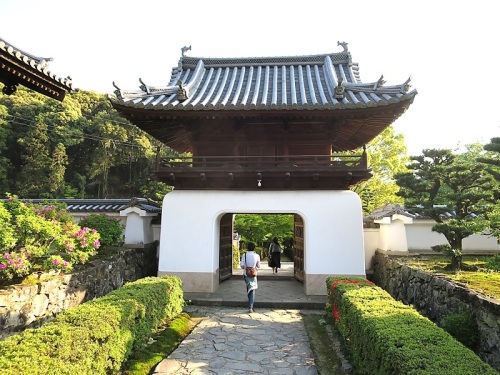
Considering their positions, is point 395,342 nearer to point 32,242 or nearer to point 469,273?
point 469,273

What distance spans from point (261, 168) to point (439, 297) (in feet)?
19.1

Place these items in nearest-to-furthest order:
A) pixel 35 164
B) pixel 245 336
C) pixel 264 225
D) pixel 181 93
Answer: pixel 245 336
pixel 181 93
pixel 264 225
pixel 35 164

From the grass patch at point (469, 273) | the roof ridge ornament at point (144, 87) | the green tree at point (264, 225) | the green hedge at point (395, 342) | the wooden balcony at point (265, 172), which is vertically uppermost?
the roof ridge ornament at point (144, 87)

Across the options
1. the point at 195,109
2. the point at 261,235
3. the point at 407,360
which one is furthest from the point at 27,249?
the point at 261,235

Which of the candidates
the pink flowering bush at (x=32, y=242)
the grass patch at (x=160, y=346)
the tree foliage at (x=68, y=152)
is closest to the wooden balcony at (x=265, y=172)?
the pink flowering bush at (x=32, y=242)

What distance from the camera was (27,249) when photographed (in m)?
6.54

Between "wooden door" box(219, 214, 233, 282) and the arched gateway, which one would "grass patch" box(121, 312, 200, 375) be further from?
"wooden door" box(219, 214, 233, 282)

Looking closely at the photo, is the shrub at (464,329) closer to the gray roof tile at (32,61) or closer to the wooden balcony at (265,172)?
the wooden balcony at (265,172)

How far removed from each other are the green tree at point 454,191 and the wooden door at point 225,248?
6510mm

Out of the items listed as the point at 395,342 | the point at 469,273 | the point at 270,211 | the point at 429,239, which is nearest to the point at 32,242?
the point at 270,211

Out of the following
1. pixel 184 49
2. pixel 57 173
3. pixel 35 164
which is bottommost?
pixel 57 173

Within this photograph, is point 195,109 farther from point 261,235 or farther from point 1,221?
point 261,235

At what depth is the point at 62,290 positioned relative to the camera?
7480 mm

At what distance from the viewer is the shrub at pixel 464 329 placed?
5395mm
